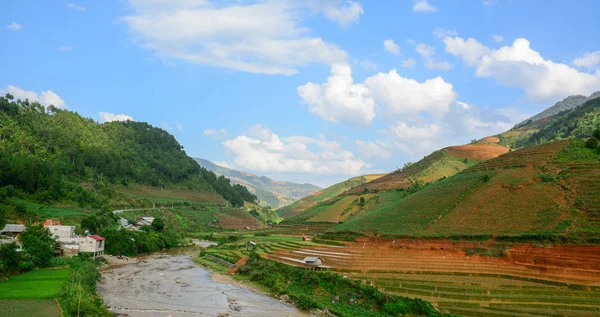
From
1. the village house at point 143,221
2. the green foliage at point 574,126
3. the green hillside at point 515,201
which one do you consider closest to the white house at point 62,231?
the village house at point 143,221

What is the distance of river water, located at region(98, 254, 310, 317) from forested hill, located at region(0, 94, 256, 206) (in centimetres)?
2886

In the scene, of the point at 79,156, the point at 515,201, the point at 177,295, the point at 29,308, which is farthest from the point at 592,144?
the point at 79,156

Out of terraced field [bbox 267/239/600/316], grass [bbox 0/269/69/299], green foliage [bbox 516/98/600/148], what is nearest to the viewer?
grass [bbox 0/269/69/299]

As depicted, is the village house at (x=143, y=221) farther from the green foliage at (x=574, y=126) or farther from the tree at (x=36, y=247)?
the green foliage at (x=574, y=126)

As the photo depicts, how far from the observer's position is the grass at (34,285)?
86.7 ft

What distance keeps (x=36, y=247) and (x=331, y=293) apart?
27.2 meters

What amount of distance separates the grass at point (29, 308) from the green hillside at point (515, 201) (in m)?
32.2

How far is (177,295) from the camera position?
3678cm

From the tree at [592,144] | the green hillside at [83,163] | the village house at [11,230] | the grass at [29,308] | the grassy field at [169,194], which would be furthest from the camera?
the grassy field at [169,194]

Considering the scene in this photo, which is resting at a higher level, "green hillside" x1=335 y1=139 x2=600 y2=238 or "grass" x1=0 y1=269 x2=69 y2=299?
"green hillside" x1=335 y1=139 x2=600 y2=238

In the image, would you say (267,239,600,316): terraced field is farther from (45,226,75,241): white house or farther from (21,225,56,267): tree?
(45,226,75,241): white house

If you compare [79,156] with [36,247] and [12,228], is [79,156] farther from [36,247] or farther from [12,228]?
[36,247]

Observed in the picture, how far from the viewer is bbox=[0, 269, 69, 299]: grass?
26438 mm

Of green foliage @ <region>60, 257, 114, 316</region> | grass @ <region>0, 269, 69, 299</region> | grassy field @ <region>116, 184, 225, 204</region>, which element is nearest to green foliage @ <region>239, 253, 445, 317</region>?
green foliage @ <region>60, 257, 114, 316</region>
